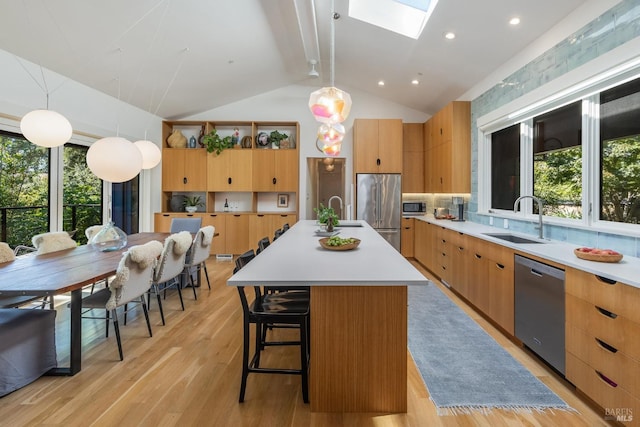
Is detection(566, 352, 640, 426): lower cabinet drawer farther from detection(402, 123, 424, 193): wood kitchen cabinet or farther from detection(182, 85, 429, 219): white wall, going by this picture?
detection(182, 85, 429, 219): white wall

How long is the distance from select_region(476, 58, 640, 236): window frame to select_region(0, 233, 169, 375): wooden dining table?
12.0 feet

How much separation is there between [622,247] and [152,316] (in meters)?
4.04

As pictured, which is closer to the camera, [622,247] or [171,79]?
[622,247]

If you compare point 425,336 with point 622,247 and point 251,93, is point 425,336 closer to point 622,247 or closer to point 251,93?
point 622,247

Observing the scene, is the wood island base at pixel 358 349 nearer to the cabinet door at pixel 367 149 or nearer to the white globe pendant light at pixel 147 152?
the white globe pendant light at pixel 147 152

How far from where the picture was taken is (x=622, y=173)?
240 centimetres

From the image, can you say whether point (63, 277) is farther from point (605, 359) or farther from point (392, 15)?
point (392, 15)

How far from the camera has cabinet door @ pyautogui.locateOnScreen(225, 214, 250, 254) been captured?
6.54m

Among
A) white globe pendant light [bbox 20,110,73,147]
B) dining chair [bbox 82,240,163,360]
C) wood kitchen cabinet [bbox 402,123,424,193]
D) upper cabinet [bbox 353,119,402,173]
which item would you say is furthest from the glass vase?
wood kitchen cabinet [bbox 402,123,424,193]

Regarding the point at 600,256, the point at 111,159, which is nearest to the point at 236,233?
the point at 111,159

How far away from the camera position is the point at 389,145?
627 cm

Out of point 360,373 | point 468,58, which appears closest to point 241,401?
point 360,373

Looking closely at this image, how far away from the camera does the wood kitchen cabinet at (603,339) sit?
1.58 metres

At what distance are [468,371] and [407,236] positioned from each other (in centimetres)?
408
